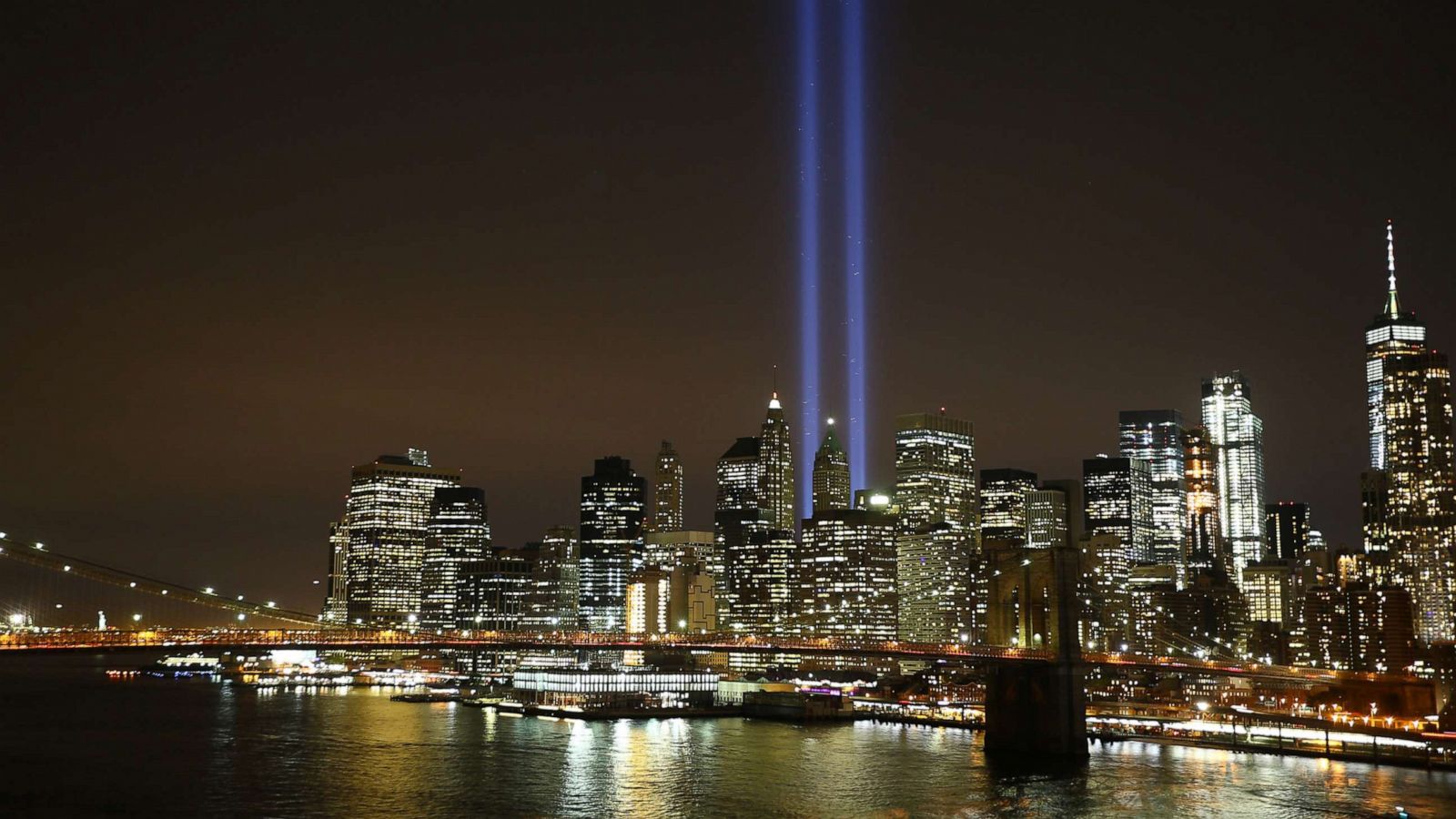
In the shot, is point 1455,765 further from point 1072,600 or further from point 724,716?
point 724,716

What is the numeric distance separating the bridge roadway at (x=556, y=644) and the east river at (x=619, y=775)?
19.5ft

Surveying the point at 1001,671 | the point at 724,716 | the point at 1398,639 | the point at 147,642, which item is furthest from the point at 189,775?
the point at 1398,639

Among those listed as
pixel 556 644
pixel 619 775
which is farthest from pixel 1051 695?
pixel 556 644

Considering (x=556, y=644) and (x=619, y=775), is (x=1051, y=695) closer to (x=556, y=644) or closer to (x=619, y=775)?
(x=619, y=775)

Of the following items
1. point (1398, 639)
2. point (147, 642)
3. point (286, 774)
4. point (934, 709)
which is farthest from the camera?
point (1398, 639)

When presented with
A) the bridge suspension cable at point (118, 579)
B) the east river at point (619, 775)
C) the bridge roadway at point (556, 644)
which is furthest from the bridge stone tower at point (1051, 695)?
the bridge suspension cable at point (118, 579)

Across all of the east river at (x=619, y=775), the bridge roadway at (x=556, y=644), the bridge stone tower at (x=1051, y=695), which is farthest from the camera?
the bridge stone tower at (x=1051, y=695)

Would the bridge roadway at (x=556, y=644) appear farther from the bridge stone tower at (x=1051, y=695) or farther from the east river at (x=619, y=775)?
the east river at (x=619, y=775)

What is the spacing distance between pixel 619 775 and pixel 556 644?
29.5 metres

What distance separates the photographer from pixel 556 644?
9819 centimetres

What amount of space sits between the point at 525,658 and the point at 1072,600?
347ft

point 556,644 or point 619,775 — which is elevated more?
point 556,644

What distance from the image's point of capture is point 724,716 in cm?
11712

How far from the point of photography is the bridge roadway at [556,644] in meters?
75.0
